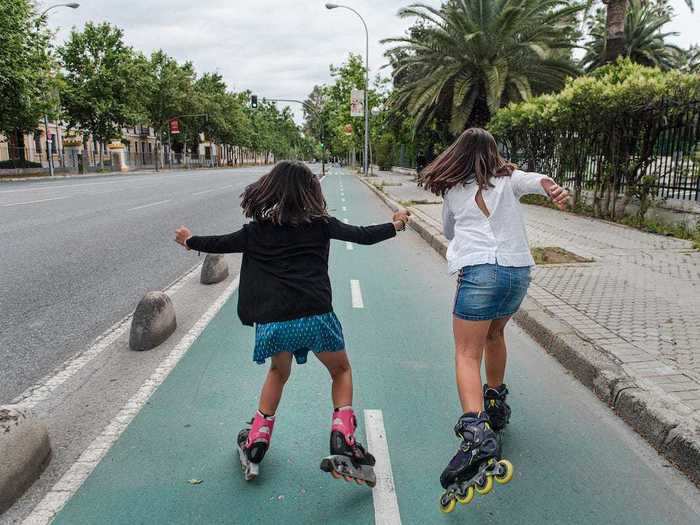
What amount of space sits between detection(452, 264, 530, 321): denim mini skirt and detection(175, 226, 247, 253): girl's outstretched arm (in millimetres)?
1148

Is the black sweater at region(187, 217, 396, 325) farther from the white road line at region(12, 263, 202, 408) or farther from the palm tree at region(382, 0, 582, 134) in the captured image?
the palm tree at region(382, 0, 582, 134)

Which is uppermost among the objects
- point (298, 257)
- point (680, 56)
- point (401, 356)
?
point (680, 56)

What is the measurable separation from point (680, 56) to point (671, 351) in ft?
169

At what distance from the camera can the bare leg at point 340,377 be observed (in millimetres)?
3006

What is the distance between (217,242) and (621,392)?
9.04 ft

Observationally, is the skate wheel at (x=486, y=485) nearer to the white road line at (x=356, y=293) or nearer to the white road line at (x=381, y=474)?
the white road line at (x=381, y=474)

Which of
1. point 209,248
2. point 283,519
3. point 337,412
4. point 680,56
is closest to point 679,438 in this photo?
point 337,412

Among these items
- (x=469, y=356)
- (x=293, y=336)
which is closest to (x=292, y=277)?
(x=293, y=336)

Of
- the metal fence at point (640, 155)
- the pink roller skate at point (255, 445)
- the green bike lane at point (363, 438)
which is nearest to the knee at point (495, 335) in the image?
the green bike lane at point (363, 438)

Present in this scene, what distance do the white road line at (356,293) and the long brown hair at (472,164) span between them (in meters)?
3.53

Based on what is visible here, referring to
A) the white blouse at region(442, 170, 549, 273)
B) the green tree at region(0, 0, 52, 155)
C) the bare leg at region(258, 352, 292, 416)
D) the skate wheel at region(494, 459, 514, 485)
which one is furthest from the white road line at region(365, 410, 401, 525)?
the green tree at region(0, 0, 52, 155)

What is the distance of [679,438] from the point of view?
317 centimetres

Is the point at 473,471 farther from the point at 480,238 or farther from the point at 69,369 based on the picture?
the point at 69,369

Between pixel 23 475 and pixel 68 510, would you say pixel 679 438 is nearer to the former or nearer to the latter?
pixel 68 510
